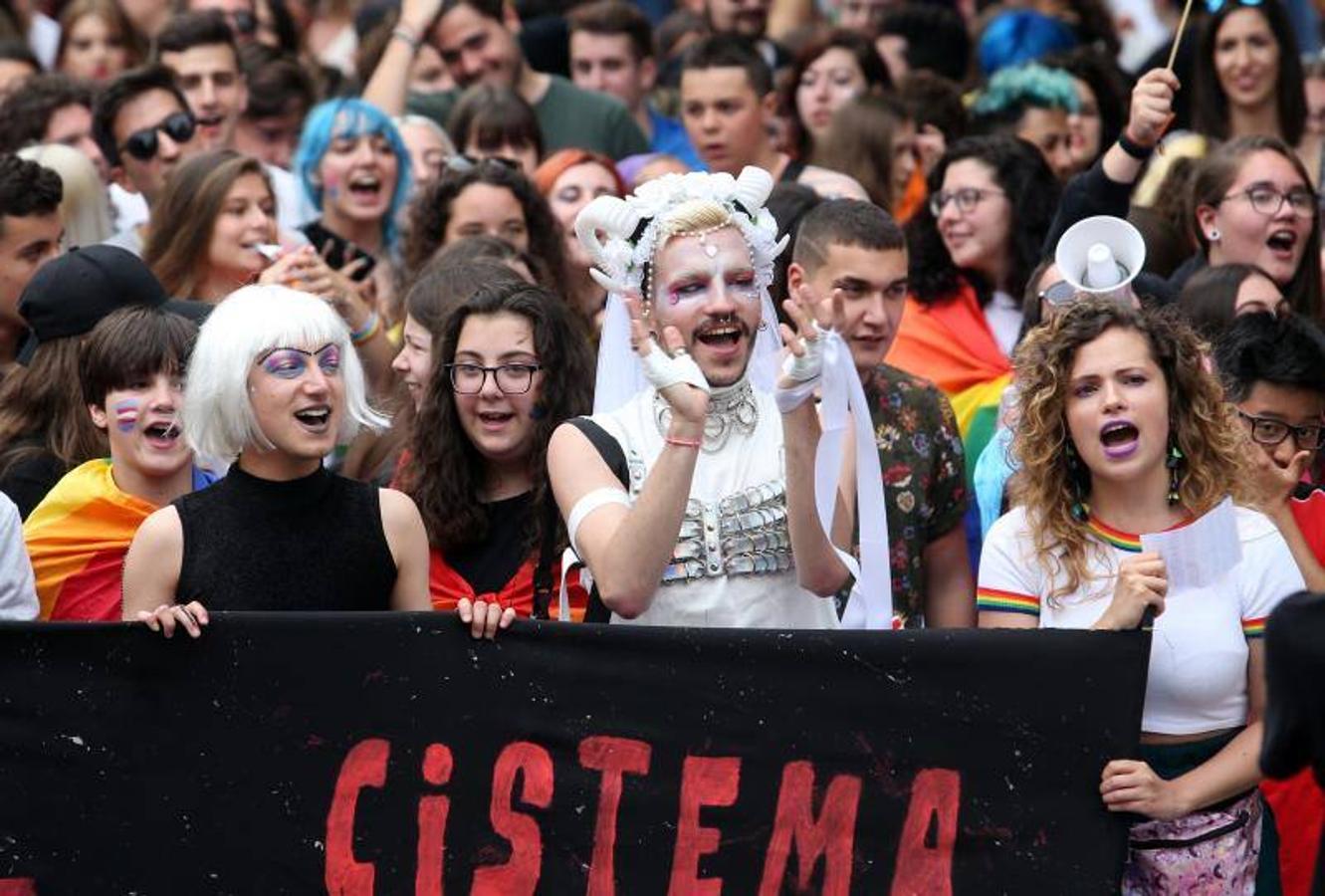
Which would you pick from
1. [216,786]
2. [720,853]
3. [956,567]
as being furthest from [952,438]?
[216,786]

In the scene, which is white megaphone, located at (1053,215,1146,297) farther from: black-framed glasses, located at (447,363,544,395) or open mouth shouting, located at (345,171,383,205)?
open mouth shouting, located at (345,171,383,205)

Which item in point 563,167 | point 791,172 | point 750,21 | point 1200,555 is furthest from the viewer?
point 750,21

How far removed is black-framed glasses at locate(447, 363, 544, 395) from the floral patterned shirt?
0.88 metres

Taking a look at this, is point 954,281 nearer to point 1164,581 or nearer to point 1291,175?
point 1291,175

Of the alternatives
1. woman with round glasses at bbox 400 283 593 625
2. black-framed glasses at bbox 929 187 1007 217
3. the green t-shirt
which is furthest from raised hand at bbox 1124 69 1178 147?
the green t-shirt

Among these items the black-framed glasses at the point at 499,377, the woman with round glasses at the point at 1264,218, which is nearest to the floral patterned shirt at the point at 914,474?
the black-framed glasses at the point at 499,377

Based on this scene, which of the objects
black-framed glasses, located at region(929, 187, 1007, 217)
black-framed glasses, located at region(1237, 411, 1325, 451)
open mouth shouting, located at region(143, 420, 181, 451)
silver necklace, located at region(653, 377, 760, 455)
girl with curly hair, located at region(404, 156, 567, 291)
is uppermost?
black-framed glasses, located at region(929, 187, 1007, 217)

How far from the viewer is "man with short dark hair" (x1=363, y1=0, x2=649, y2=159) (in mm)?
10242

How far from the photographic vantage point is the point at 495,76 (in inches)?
408

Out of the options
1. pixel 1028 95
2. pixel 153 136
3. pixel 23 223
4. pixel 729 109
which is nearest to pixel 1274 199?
pixel 1028 95

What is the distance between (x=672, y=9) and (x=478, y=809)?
919 cm

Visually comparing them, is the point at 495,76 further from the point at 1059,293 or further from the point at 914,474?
the point at 914,474

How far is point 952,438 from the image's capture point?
250 inches

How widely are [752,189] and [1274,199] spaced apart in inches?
107
